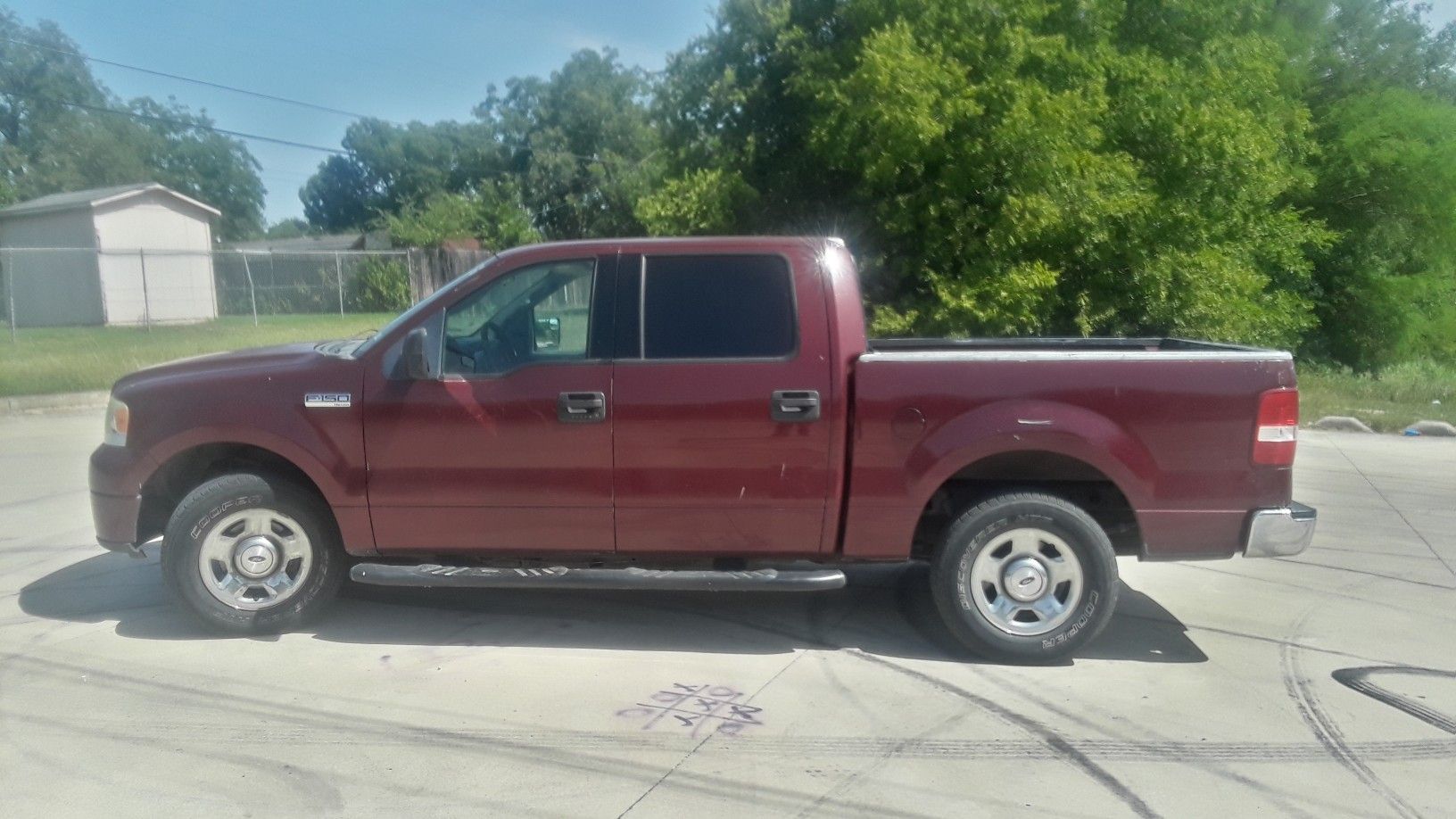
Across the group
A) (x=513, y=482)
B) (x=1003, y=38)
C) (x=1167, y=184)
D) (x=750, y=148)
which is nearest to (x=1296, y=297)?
(x=1167, y=184)

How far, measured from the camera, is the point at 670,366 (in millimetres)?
5340

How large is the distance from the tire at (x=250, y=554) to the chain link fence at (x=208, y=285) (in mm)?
21022

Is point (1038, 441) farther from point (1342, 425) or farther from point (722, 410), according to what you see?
point (1342, 425)

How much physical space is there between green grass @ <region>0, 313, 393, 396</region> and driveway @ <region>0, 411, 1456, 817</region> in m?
9.89

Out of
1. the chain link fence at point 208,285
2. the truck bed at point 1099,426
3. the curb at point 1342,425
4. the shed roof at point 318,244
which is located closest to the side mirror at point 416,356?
the truck bed at point 1099,426

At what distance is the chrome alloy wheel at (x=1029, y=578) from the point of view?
531 cm

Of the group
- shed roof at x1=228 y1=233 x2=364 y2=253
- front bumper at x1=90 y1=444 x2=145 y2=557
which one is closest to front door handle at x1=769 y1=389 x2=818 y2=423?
front bumper at x1=90 y1=444 x2=145 y2=557

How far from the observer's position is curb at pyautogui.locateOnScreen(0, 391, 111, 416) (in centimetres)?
1450

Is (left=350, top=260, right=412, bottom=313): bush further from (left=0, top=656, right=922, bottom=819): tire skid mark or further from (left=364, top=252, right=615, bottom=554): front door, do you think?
(left=0, top=656, right=922, bottom=819): tire skid mark

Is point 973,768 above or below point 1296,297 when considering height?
below

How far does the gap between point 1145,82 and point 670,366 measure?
1317 centimetres

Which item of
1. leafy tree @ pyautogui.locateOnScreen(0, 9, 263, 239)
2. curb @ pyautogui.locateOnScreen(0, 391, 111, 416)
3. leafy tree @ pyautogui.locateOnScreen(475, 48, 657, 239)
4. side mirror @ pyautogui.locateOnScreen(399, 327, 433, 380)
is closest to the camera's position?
side mirror @ pyautogui.locateOnScreen(399, 327, 433, 380)

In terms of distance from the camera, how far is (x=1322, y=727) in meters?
4.66

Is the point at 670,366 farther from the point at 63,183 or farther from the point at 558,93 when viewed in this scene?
the point at 63,183
